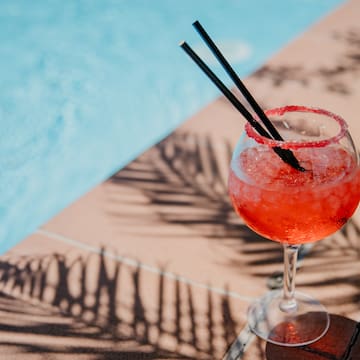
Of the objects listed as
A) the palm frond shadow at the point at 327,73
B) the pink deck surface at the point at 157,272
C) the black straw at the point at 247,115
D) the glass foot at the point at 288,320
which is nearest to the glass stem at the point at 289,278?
the glass foot at the point at 288,320

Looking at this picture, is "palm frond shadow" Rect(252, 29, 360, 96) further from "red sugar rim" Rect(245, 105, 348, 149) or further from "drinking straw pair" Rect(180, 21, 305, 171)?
"drinking straw pair" Rect(180, 21, 305, 171)

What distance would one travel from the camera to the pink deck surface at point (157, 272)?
187cm

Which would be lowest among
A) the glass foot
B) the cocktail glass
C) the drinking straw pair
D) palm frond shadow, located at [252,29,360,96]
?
the glass foot

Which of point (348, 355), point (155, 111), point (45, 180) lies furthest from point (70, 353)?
point (155, 111)

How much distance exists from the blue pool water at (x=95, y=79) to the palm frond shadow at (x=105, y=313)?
0.74 metres

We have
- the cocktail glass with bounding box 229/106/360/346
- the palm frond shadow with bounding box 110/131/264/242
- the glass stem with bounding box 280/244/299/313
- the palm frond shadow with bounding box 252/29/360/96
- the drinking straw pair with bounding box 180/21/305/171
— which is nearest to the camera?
the drinking straw pair with bounding box 180/21/305/171

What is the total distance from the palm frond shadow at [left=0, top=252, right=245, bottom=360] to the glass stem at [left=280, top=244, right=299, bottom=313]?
0.17m

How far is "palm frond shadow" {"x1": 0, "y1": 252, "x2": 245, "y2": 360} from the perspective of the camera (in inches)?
73.0

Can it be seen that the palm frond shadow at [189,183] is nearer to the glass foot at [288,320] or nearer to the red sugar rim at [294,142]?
the glass foot at [288,320]

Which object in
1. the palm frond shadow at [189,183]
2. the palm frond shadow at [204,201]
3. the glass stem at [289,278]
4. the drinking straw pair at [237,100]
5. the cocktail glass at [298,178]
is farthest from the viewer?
the palm frond shadow at [189,183]

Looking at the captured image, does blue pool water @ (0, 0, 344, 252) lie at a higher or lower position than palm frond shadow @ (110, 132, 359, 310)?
higher

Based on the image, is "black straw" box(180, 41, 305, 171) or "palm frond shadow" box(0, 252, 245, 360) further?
"palm frond shadow" box(0, 252, 245, 360)

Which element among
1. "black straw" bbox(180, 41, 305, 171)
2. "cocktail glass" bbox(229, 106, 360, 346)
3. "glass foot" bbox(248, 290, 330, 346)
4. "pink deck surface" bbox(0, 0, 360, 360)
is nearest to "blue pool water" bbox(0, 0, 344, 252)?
"pink deck surface" bbox(0, 0, 360, 360)

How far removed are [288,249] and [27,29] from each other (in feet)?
16.9
